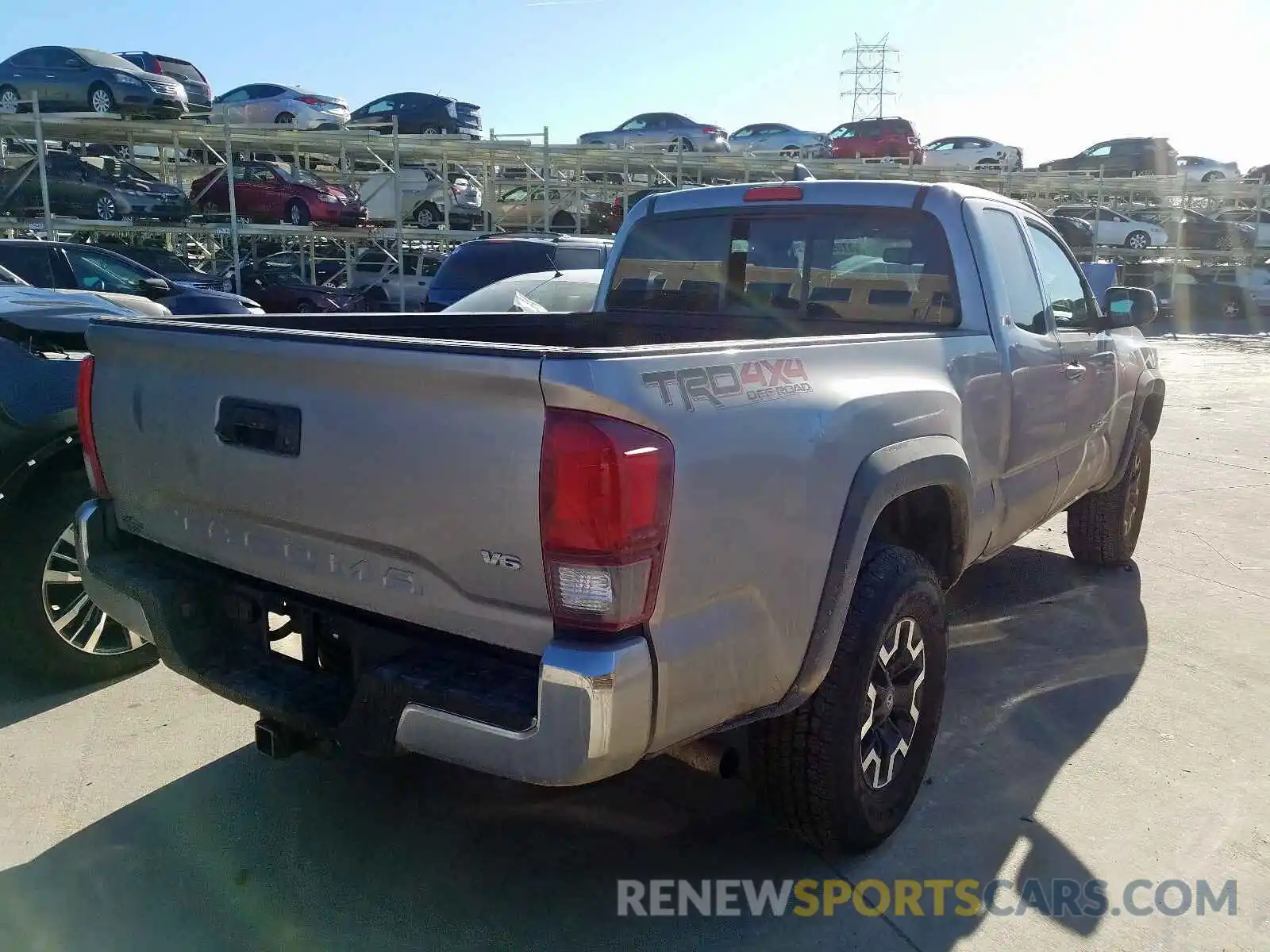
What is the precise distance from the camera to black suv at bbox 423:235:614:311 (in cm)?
1088

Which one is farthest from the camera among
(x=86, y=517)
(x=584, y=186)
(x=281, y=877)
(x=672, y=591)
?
(x=584, y=186)

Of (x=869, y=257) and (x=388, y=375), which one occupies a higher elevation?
(x=869, y=257)

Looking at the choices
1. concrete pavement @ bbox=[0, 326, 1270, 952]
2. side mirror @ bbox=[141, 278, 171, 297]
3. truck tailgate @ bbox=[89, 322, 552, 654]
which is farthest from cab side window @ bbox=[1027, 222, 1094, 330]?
side mirror @ bbox=[141, 278, 171, 297]

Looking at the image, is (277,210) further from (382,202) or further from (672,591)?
(672,591)

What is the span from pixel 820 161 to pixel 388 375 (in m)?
27.2

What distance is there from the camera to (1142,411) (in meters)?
5.53

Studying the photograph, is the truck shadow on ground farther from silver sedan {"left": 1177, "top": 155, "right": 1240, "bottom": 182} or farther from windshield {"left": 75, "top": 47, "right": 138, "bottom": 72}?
silver sedan {"left": 1177, "top": 155, "right": 1240, "bottom": 182}

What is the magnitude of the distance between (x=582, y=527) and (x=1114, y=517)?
4.42m

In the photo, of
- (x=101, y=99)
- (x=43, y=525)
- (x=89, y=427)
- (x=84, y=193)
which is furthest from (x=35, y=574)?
(x=101, y=99)

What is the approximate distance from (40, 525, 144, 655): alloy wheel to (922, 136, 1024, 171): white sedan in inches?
1300

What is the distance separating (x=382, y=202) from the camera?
76.7 feet

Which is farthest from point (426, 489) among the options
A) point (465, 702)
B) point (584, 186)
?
point (584, 186)

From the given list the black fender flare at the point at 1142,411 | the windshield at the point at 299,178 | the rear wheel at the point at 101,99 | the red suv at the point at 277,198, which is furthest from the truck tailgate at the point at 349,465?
the rear wheel at the point at 101,99

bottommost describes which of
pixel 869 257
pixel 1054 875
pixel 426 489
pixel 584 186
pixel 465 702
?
pixel 1054 875
